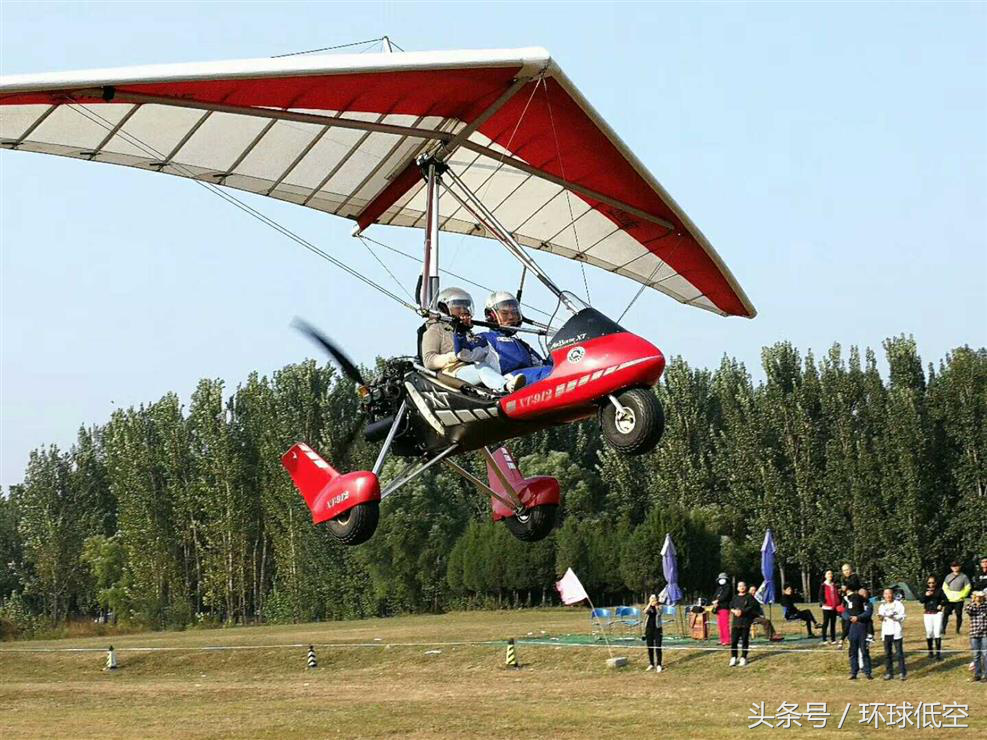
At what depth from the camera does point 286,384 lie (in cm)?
7000

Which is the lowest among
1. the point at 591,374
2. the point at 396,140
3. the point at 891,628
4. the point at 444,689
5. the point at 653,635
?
the point at 444,689

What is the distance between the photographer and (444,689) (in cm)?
3056

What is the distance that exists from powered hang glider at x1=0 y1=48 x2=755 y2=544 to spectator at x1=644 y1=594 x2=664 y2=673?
491 inches

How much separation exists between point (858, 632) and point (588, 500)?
4037 centimetres

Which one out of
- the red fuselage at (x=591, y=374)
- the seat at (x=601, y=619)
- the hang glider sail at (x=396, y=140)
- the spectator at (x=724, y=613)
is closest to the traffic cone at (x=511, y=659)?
the seat at (x=601, y=619)

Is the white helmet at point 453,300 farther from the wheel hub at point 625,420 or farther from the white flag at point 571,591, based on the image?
the white flag at point 571,591

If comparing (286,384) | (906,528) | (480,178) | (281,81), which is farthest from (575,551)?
(281,81)

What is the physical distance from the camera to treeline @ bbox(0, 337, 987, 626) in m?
58.8

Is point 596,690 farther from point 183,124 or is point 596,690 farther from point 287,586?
point 287,586

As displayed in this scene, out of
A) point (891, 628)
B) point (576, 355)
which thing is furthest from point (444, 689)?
point (576, 355)

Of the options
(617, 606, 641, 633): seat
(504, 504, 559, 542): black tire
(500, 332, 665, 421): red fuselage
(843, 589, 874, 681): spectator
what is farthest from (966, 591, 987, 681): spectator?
(500, 332, 665, 421): red fuselage

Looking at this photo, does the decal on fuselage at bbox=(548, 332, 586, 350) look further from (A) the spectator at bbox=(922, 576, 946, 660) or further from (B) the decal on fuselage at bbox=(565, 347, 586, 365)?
(A) the spectator at bbox=(922, 576, 946, 660)

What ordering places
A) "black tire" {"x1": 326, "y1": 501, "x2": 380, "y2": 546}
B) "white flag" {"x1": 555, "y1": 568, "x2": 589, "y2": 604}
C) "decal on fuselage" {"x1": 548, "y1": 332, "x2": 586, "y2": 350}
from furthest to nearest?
"white flag" {"x1": 555, "y1": 568, "x2": 589, "y2": 604} < "black tire" {"x1": 326, "y1": 501, "x2": 380, "y2": 546} < "decal on fuselage" {"x1": 548, "y1": 332, "x2": 586, "y2": 350}

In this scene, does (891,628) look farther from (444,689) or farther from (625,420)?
(625,420)
